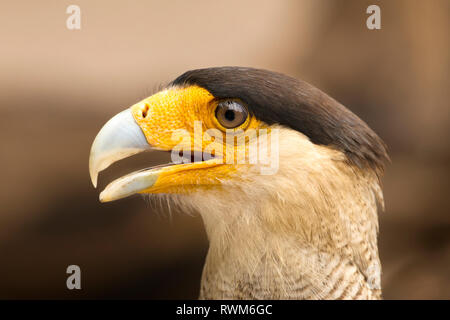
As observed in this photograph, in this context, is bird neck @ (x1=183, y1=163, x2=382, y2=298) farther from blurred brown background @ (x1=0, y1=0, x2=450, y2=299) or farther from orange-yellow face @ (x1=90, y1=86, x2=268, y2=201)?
blurred brown background @ (x1=0, y1=0, x2=450, y2=299)

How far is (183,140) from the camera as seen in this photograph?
1.48 metres

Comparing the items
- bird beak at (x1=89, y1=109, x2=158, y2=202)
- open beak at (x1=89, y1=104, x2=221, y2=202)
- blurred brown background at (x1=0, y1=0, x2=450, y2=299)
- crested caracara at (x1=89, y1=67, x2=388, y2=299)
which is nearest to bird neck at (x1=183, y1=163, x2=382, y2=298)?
crested caracara at (x1=89, y1=67, x2=388, y2=299)

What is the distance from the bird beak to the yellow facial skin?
0.03m

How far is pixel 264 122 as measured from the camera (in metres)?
1.42

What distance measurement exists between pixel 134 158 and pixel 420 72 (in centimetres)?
220

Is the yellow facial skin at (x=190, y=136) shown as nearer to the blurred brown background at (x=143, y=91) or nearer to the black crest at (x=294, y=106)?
the black crest at (x=294, y=106)

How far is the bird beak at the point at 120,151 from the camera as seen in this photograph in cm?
145

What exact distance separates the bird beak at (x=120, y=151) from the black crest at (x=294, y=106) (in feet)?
0.91

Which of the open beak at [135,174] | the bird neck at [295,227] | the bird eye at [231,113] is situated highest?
the bird eye at [231,113]

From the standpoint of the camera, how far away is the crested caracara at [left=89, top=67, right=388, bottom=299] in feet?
4.66

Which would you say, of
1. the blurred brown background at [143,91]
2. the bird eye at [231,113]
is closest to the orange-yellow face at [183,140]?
the bird eye at [231,113]

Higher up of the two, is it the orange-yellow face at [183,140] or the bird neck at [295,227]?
the orange-yellow face at [183,140]

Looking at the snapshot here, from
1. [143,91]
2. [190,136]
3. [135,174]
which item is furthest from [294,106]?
[143,91]
